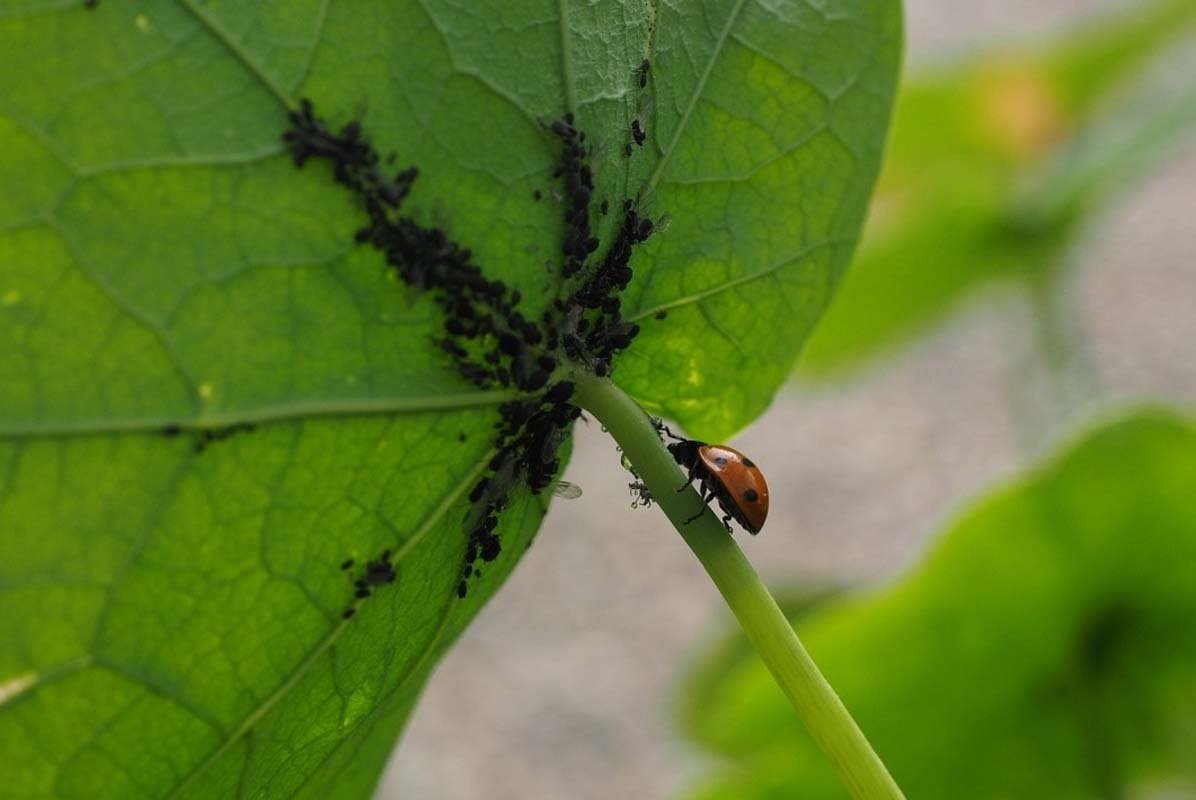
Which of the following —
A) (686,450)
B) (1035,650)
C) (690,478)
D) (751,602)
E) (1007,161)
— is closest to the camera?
(751,602)

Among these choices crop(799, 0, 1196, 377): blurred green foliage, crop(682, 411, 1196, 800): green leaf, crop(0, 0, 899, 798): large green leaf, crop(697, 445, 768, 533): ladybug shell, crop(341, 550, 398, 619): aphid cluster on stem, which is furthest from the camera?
crop(799, 0, 1196, 377): blurred green foliage

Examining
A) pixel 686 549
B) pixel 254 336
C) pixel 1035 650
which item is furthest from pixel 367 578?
pixel 686 549

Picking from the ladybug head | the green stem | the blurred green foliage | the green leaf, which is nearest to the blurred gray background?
the blurred green foliage

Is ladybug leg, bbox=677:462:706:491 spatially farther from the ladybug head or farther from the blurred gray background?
the blurred gray background

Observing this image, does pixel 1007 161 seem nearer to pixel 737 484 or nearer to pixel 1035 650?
pixel 1035 650

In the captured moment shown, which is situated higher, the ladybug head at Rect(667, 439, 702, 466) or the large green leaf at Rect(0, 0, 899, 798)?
the large green leaf at Rect(0, 0, 899, 798)

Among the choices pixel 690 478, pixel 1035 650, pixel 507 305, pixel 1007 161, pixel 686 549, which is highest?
pixel 507 305
